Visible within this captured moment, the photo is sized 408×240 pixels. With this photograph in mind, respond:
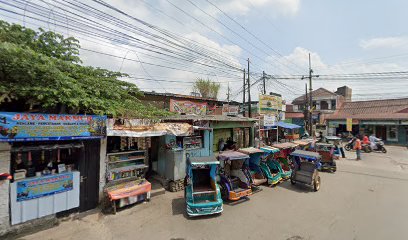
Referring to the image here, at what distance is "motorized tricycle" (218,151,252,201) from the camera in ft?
23.7

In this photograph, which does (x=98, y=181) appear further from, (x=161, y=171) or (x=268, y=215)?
(x=268, y=215)

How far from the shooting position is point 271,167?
9852 mm

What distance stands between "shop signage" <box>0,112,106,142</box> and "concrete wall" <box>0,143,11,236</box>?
0.42m

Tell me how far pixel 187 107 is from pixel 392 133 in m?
26.6

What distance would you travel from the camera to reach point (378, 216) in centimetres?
623

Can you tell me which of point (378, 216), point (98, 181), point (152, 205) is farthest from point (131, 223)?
point (378, 216)

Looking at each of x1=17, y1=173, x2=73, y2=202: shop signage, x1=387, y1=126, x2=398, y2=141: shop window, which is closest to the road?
x1=17, y1=173, x2=73, y2=202: shop signage

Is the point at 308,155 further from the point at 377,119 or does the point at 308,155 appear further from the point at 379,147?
the point at 377,119

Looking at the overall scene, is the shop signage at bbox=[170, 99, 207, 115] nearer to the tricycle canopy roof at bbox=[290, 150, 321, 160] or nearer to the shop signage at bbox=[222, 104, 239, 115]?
the shop signage at bbox=[222, 104, 239, 115]

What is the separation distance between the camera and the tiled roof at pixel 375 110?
24.4 metres

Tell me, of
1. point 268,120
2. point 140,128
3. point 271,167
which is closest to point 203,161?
point 140,128

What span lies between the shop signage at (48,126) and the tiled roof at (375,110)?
3067 cm

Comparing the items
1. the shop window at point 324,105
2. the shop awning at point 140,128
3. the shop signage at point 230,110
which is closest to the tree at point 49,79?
the shop awning at point 140,128

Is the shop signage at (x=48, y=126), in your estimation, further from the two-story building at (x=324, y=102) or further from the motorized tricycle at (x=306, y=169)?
the two-story building at (x=324, y=102)
